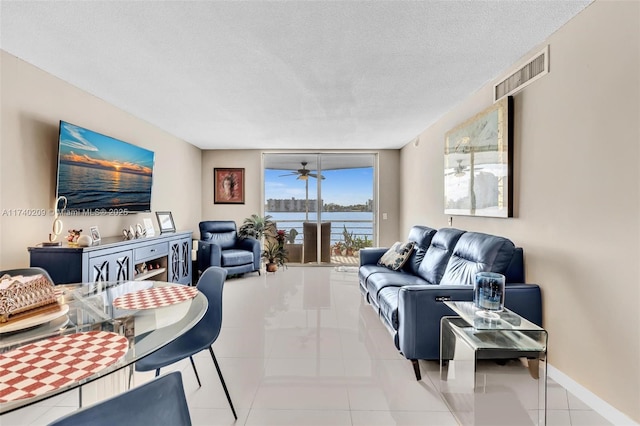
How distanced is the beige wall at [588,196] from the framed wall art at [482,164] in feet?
0.27

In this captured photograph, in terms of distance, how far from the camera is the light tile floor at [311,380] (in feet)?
5.93

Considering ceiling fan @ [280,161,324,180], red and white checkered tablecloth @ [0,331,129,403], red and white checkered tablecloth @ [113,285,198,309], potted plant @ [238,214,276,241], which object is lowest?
red and white checkered tablecloth @ [0,331,129,403]

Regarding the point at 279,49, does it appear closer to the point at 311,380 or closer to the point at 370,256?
the point at 311,380

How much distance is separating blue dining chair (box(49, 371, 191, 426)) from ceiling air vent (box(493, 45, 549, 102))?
9.63 feet

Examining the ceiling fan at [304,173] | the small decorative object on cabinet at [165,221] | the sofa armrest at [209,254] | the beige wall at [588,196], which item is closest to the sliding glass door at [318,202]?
the ceiling fan at [304,173]

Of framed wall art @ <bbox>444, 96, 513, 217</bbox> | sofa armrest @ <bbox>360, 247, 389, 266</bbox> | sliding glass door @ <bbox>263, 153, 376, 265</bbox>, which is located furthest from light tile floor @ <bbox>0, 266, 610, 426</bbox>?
sliding glass door @ <bbox>263, 153, 376, 265</bbox>

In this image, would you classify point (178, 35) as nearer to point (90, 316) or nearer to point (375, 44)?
point (375, 44)

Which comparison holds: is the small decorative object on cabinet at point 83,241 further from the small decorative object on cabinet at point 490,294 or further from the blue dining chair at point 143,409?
the small decorative object on cabinet at point 490,294

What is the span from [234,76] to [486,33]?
6.80 ft

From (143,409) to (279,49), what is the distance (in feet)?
7.77

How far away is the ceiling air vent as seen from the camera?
2268mm

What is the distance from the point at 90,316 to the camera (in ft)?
4.86

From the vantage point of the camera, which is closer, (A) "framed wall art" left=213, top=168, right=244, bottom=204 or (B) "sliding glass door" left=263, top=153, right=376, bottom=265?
(A) "framed wall art" left=213, top=168, right=244, bottom=204

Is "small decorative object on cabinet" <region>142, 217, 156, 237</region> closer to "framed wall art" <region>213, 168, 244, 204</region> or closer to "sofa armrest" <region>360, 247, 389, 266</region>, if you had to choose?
"framed wall art" <region>213, 168, 244, 204</region>
